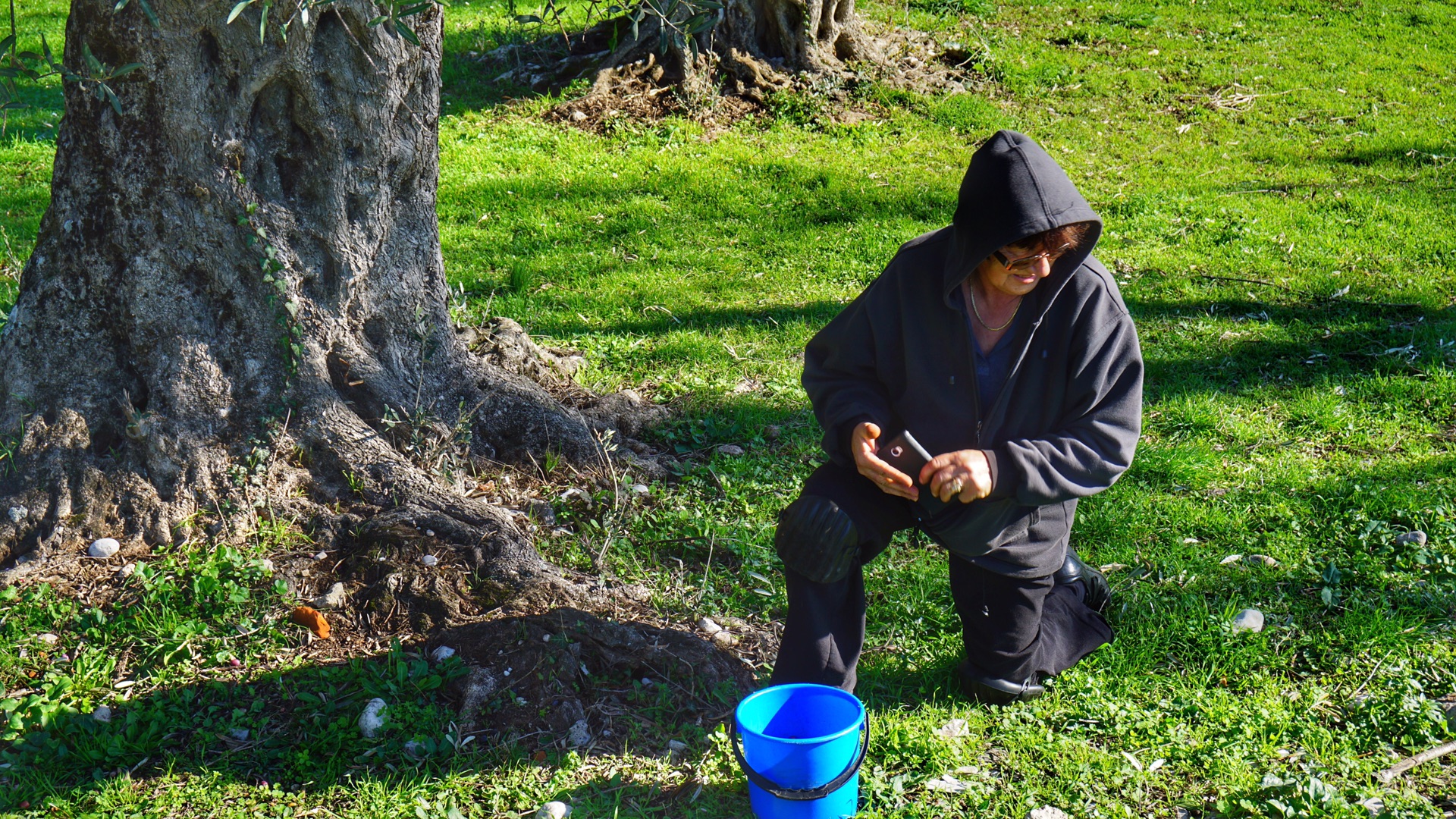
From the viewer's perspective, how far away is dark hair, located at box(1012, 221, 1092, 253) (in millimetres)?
2838

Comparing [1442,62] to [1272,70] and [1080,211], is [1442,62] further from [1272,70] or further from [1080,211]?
[1080,211]

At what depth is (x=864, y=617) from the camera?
3311 millimetres

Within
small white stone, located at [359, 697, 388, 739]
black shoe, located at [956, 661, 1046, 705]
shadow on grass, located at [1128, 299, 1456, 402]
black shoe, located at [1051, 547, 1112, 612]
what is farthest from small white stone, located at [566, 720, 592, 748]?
shadow on grass, located at [1128, 299, 1456, 402]

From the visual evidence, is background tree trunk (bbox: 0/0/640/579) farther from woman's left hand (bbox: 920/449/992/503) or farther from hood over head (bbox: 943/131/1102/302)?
hood over head (bbox: 943/131/1102/302)

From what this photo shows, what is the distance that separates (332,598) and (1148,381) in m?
4.03

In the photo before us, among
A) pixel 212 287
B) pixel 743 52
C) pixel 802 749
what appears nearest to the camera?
pixel 802 749

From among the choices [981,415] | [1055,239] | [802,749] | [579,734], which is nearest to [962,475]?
[981,415]

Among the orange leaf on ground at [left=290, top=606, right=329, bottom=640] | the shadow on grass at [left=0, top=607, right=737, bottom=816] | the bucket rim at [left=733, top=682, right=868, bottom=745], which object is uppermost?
the bucket rim at [left=733, top=682, right=868, bottom=745]

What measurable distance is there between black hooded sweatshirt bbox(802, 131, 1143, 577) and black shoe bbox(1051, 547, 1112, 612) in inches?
13.4

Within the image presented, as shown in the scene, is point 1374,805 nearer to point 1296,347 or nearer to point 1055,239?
point 1055,239

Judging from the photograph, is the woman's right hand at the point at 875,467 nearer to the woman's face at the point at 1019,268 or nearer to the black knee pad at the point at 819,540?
the black knee pad at the point at 819,540

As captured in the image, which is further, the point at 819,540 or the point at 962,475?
the point at 819,540

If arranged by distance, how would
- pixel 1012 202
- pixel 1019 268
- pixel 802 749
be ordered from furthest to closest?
pixel 1019 268 < pixel 1012 202 < pixel 802 749

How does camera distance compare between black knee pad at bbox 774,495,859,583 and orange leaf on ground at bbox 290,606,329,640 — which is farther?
orange leaf on ground at bbox 290,606,329,640
